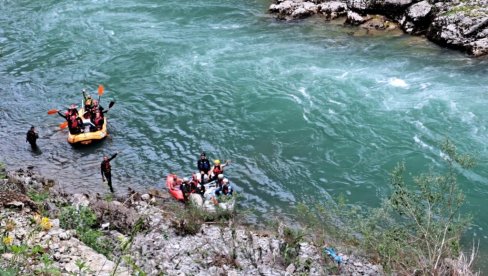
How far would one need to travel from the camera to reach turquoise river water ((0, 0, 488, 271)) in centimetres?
1552

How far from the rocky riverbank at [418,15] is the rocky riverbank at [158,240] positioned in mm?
14085

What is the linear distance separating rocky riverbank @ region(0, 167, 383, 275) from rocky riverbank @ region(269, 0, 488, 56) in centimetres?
1409

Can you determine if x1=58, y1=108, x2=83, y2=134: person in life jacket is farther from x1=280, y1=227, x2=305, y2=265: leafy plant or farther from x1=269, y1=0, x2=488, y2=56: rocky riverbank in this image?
x1=269, y1=0, x2=488, y2=56: rocky riverbank

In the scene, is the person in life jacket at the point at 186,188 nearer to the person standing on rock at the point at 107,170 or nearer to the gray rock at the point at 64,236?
the person standing on rock at the point at 107,170

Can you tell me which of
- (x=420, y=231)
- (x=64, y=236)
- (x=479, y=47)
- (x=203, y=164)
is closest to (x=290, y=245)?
(x=420, y=231)

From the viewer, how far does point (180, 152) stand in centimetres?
1677

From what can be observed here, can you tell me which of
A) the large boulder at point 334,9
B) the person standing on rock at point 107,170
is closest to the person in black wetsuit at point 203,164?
the person standing on rock at point 107,170

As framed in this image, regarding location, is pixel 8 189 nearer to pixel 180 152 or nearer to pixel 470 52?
pixel 180 152

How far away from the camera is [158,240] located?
11.4 m

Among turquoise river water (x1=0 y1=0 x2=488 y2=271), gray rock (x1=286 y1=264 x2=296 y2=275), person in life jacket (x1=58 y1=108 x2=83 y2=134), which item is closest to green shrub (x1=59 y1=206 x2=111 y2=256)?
gray rock (x1=286 y1=264 x2=296 y2=275)

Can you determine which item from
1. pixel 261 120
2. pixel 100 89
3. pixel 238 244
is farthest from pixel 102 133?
pixel 238 244

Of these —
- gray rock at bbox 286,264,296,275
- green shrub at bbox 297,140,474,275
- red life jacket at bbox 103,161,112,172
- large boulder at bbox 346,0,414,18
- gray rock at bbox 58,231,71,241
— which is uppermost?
large boulder at bbox 346,0,414,18

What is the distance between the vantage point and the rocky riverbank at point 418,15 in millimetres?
21766

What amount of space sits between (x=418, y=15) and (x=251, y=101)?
9.89m
